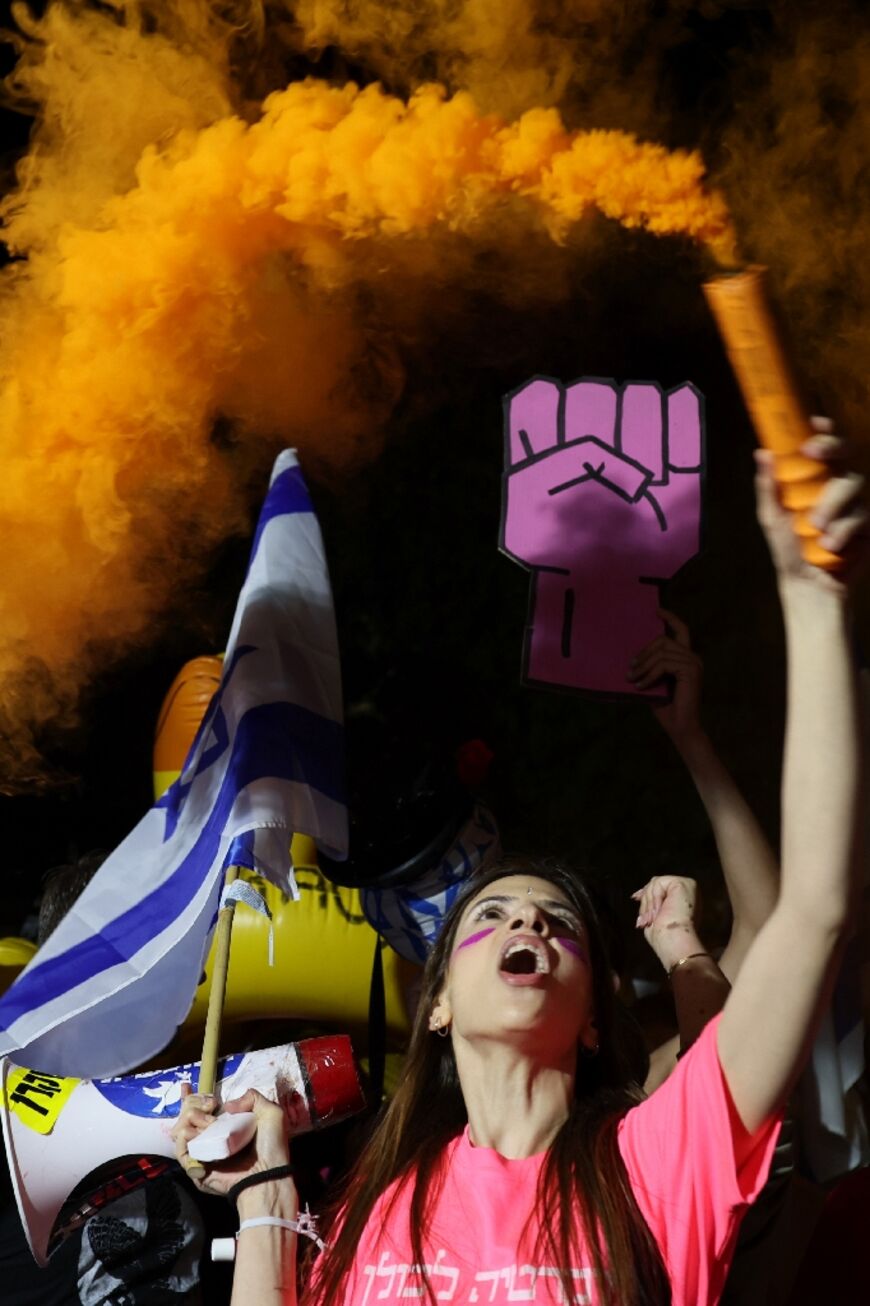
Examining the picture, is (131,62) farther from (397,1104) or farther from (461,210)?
(397,1104)

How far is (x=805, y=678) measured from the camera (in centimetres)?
154

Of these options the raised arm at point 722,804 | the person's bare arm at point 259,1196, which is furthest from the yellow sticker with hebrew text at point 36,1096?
the raised arm at point 722,804

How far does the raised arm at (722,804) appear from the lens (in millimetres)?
2407

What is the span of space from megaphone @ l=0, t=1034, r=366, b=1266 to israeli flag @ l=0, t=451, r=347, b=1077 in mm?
77

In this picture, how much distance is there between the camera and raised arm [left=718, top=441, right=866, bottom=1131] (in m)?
1.52

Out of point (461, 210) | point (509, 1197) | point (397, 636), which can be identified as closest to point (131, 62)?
point (461, 210)

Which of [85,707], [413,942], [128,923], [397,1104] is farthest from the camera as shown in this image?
[85,707]

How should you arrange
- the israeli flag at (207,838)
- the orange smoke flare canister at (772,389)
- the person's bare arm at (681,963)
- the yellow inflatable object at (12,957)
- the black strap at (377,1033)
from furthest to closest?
1. the yellow inflatable object at (12,957)
2. the black strap at (377,1033)
3. the israeli flag at (207,838)
4. the person's bare arm at (681,963)
5. the orange smoke flare canister at (772,389)

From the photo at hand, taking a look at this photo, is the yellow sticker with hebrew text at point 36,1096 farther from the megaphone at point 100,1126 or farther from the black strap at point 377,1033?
the black strap at point 377,1033

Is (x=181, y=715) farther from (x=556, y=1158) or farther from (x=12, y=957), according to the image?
(x=556, y=1158)

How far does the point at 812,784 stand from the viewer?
1537 mm

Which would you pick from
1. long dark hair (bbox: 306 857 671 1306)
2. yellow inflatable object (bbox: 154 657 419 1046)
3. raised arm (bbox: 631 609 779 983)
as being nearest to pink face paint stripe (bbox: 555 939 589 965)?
long dark hair (bbox: 306 857 671 1306)

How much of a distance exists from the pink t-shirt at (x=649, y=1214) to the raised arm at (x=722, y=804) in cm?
58

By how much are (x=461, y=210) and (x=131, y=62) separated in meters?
1.04
